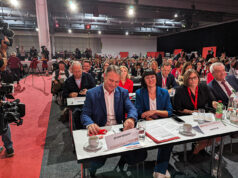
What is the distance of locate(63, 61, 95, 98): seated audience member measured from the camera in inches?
127

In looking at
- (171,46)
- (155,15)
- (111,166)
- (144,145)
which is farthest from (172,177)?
(171,46)

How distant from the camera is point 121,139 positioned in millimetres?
1293

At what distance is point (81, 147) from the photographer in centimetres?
130

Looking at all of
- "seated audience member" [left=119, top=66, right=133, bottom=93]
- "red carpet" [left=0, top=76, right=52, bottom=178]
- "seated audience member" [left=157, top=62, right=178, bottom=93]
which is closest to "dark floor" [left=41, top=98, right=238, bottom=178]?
"red carpet" [left=0, top=76, right=52, bottom=178]

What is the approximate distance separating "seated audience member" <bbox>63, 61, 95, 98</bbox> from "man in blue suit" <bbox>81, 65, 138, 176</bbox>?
1.37 metres

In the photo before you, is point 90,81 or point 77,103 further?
point 90,81

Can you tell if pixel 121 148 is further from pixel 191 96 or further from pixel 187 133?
pixel 191 96

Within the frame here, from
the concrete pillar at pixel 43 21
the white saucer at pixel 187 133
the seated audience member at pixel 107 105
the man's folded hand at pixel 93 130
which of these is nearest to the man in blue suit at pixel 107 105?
the seated audience member at pixel 107 105

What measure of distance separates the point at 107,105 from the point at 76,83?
166cm

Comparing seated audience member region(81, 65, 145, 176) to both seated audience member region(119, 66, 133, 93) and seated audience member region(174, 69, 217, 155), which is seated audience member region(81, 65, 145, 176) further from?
seated audience member region(119, 66, 133, 93)

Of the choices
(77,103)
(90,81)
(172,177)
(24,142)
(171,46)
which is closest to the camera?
(172,177)

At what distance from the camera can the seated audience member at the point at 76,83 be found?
127 inches

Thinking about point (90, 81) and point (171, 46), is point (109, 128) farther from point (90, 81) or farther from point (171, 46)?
point (171, 46)

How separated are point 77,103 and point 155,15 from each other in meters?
12.1
